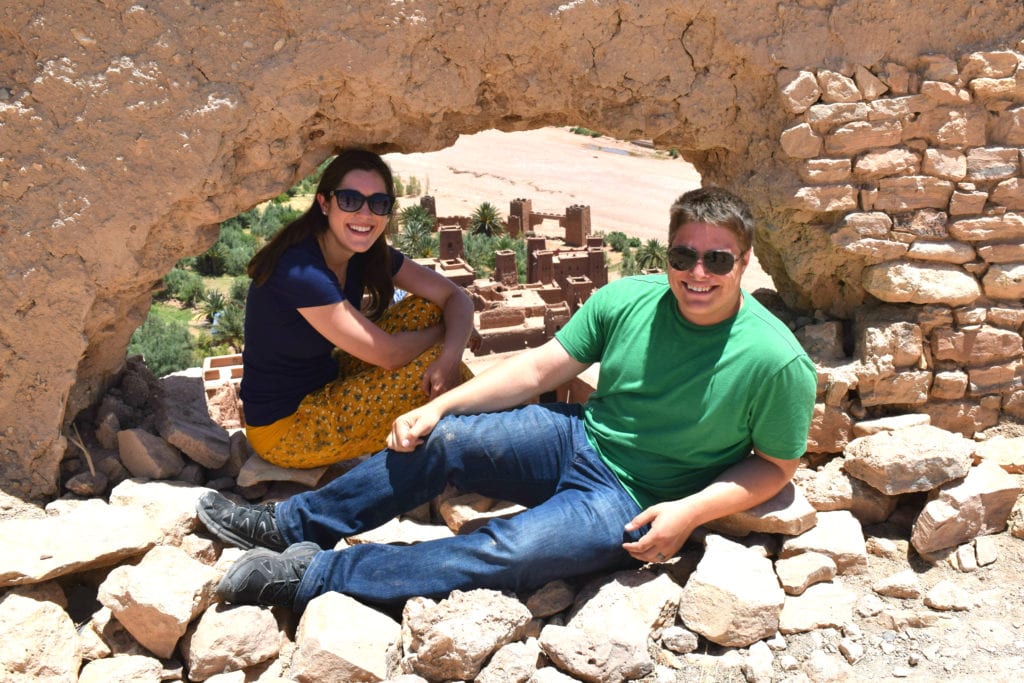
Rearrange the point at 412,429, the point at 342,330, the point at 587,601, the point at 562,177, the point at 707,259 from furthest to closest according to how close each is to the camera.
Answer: the point at 562,177, the point at 342,330, the point at 412,429, the point at 587,601, the point at 707,259

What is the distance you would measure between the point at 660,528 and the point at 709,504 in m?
0.19

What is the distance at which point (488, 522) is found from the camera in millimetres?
3250

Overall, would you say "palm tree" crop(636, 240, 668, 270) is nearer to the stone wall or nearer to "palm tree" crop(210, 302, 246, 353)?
"palm tree" crop(210, 302, 246, 353)

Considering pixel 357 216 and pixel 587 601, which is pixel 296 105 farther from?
pixel 587 601

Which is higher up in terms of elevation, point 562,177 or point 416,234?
point 562,177

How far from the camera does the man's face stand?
2.94 metres

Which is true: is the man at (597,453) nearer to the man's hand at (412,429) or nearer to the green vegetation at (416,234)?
the man's hand at (412,429)

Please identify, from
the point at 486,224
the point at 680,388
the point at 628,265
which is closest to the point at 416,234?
the point at 486,224

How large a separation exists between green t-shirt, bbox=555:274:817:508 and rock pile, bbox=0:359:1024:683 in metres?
0.33

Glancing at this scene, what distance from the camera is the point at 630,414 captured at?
3178mm

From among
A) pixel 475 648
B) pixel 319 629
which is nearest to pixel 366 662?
pixel 319 629

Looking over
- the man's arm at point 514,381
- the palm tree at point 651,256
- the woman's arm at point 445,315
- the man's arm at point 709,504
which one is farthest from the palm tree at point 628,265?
the man's arm at point 709,504

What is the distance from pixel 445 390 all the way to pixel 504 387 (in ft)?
1.39

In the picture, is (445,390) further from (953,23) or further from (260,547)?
(953,23)
